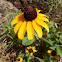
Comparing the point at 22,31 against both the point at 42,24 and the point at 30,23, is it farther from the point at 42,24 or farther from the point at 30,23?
the point at 42,24

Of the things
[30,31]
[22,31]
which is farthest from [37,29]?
[22,31]

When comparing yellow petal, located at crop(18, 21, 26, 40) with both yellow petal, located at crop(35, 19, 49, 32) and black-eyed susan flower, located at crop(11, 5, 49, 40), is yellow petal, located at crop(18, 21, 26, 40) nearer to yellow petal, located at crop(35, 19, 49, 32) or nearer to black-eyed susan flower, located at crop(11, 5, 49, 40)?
black-eyed susan flower, located at crop(11, 5, 49, 40)

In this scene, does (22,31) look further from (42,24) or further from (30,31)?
(42,24)

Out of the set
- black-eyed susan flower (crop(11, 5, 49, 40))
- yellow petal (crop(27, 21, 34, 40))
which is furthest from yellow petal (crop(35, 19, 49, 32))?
yellow petal (crop(27, 21, 34, 40))

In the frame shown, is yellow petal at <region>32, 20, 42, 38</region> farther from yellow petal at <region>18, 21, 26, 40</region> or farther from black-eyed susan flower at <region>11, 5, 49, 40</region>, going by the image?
yellow petal at <region>18, 21, 26, 40</region>

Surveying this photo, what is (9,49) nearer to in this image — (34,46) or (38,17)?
(34,46)

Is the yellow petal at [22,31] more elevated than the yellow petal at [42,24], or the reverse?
the yellow petal at [42,24]

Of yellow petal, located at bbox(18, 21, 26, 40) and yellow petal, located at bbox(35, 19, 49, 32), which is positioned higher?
yellow petal, located at bbox(35, 19, 49, 32)

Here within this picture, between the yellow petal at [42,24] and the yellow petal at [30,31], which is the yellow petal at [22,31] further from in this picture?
the yellow petal at [42,24]

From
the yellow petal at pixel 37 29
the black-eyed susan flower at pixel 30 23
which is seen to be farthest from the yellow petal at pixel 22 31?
the yellow petal at pixel 37 29

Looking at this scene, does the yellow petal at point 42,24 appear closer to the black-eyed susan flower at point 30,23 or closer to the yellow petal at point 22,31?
the black-eyed susan flower at point 30,23

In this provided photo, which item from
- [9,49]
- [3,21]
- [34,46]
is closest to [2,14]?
[3,21]
